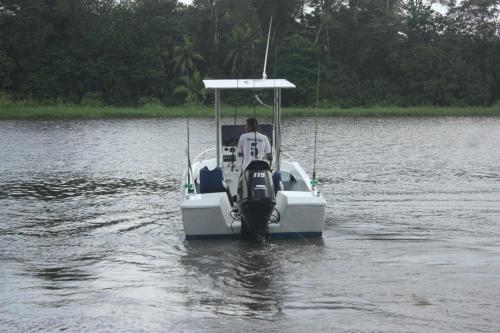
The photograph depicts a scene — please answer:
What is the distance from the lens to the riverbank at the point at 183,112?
37.9 m

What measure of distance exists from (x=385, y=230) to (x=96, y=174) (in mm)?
8223

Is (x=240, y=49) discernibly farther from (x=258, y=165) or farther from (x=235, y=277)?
(x=235, y=277)

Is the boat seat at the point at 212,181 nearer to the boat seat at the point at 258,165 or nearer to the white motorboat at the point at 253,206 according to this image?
the white motorboat at the point at 253,206

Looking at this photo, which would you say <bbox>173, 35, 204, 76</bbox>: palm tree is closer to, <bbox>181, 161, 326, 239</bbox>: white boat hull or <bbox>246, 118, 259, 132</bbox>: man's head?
<bbox>246, 118, 259, 132</bbox>: man's head

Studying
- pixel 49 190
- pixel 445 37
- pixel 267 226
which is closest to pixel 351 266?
pixel 267 226

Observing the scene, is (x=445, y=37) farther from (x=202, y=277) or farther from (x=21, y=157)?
(x=202, y=277)

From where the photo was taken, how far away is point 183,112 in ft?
128

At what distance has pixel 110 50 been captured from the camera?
4628cm

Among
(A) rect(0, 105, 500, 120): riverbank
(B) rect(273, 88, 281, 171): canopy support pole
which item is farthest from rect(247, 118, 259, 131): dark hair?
(A) rect(0, 105, 500, 120): riverbank

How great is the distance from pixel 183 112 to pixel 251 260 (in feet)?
103

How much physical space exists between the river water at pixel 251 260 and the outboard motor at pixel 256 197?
35cm

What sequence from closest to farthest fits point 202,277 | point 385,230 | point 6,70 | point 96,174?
point 202,277 < point 385,230 < point 96,174 < point 6,70

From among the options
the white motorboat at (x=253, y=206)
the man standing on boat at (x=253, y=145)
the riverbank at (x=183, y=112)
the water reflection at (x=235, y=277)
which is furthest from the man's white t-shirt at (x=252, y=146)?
the riverbank at (x=183, y=112)

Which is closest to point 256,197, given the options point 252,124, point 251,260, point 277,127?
point 251,260
